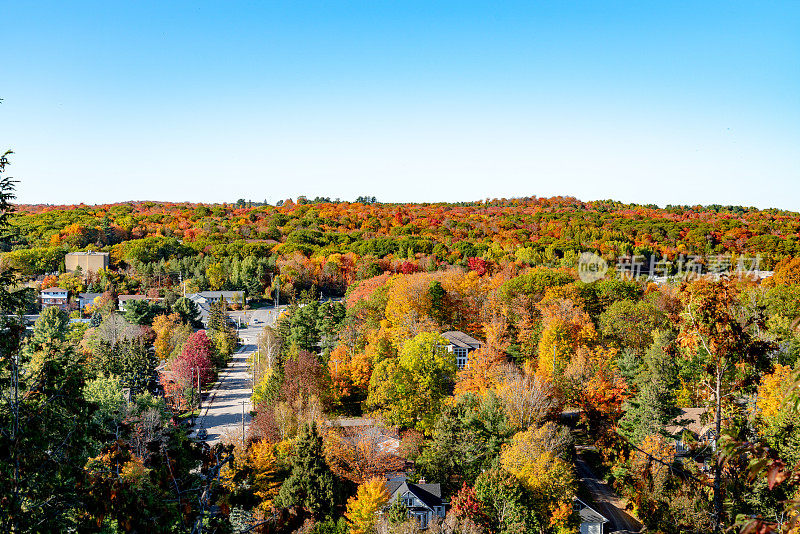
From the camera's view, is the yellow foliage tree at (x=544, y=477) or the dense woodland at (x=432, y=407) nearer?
the dense woodland at (x=432, y=407)

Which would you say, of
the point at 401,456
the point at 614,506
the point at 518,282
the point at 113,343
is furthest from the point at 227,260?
the point at 614,506

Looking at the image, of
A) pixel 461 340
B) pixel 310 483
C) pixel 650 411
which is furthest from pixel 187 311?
pixel 650 411

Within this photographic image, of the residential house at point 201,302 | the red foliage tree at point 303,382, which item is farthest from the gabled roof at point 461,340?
the residential house at point 201,302

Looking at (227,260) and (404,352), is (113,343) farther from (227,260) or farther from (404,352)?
(227,260)

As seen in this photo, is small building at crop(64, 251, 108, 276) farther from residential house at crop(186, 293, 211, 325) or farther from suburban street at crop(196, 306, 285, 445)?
suburban street at crop(196, 306, 285, 445)

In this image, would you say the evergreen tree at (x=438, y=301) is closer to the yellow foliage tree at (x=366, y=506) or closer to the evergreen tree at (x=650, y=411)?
the evergreen tree at (x=650, y=411)

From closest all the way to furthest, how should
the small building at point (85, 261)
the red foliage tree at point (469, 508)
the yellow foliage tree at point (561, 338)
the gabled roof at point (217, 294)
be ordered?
1. the red foliage tree at point (469, 508)
2. the yellow foliage tree at point (561, 338)
3. the gabled roof at point (217, 294)
4. the small building at point (85, 261)
